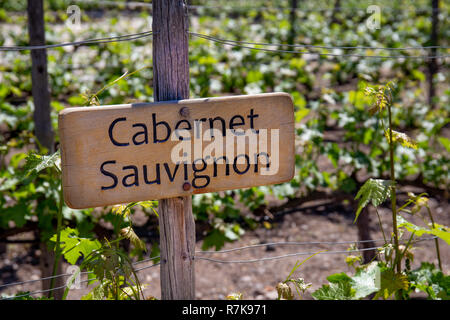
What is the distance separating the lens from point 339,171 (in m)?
4.17

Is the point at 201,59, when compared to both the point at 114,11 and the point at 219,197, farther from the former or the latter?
the point at 114,11

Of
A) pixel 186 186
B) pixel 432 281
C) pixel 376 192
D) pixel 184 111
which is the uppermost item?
pixel 184 111

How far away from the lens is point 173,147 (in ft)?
5.88

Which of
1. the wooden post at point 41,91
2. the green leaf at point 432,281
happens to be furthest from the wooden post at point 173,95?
the wooden post at point 41,91

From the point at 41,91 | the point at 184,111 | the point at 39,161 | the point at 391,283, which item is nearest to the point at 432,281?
the point at 391,283

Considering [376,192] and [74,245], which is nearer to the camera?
[376,192]

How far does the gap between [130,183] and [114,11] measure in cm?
1101

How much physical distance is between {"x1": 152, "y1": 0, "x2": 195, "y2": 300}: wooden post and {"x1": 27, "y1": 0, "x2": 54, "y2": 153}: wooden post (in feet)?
5.37

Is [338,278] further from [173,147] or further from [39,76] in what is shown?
[39,76]

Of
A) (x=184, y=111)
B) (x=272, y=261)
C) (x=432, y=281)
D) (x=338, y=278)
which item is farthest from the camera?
(x=272, y=261)

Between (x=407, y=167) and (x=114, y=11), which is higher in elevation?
(x=114, y=11)

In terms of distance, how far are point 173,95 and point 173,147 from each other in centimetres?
20

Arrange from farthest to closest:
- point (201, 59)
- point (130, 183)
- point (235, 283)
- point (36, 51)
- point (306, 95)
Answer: point (306, 95)
point (201, 59)
point (235, 283)
point (36, 51)
point (130, 183)
